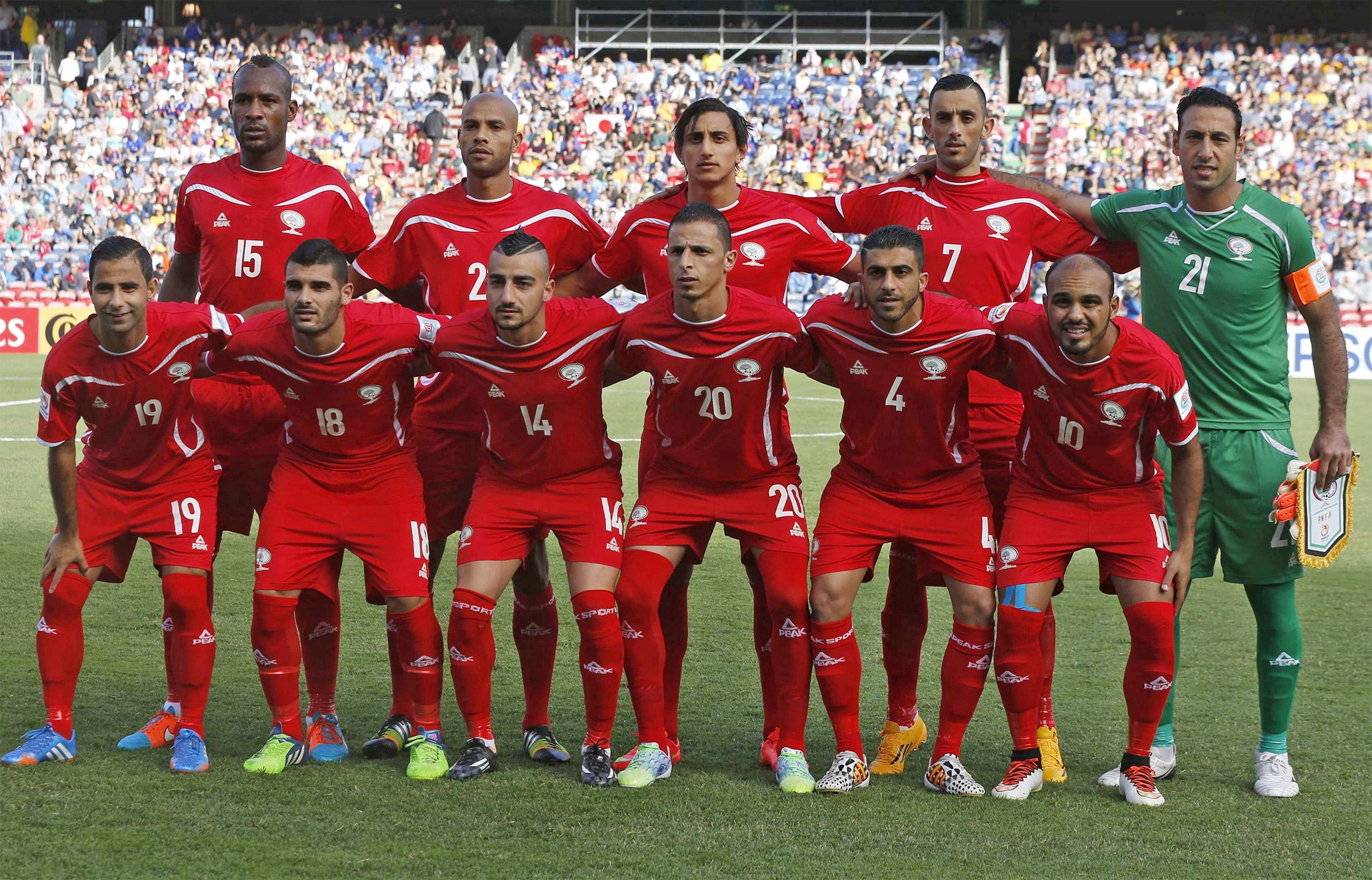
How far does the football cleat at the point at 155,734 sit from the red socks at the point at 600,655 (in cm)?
163

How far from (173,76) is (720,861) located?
33.0m

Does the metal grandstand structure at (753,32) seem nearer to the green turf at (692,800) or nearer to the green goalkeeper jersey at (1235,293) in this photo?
the green turf at (692,800)

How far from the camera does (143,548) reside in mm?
9562

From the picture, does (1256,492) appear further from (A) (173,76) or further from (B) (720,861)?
(A) (173,76)

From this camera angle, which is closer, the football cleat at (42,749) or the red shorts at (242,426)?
the football cleat at (42,749)

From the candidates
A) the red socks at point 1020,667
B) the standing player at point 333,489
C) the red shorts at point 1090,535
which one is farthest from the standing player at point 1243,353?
the standing player at point 333,489

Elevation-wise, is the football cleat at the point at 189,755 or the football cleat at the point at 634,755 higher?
the football cleat at the point at 189,755

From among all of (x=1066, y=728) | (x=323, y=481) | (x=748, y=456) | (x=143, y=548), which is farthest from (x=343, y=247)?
(x=143, y=548)

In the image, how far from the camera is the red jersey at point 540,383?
5.27m

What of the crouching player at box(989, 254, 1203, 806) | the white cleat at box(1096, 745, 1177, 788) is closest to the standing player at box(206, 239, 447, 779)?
the crouching player at box(989, 254, 1203, 806)

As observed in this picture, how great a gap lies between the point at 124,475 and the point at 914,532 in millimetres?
2992

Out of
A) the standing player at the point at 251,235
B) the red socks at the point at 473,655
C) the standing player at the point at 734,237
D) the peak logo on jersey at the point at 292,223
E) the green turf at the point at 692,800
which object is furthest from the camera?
the peak logo on jersey at the point at 292,223

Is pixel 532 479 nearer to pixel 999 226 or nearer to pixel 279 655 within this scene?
pixel 279 655

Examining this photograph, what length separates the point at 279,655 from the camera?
5.27 meters
